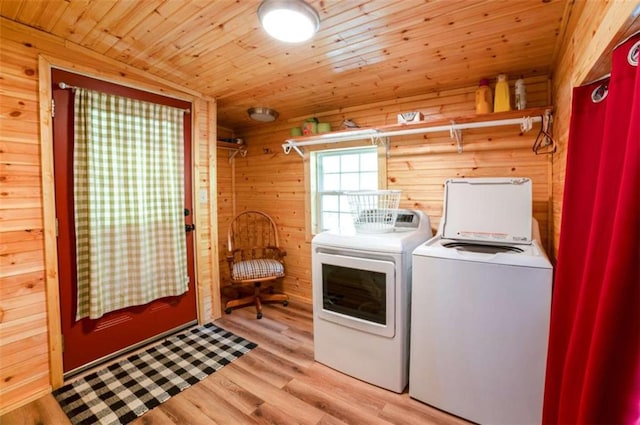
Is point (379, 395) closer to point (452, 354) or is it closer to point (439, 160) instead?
point (452, 354)

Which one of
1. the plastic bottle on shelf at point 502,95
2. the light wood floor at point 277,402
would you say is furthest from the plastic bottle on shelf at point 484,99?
the light wood floor at point 277,402

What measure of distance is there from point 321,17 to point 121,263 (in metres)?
Answer: 2.13

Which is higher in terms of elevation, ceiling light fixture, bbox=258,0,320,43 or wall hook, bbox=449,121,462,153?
ceiling light fixture, bbox=258,0,320,43

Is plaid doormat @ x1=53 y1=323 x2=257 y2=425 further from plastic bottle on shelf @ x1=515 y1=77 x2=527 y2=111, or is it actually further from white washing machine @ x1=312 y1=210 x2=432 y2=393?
plastic bottle on shelf @ x1=515 y1=77 x2=527 y2=111

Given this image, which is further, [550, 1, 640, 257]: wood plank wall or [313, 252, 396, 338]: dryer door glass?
[313, 252, 396, 338]: dryer door glass

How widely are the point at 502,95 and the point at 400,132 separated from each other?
738 mm

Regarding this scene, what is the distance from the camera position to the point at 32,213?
A: 5.97 ft

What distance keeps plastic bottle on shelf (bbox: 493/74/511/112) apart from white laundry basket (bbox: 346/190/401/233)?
897mm

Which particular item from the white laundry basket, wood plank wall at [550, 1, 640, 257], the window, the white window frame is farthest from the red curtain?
the white window frame

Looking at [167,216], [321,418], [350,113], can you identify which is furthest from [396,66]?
[321,418]

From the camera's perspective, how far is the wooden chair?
3.05m

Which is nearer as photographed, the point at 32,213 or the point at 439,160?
the point at 32,213

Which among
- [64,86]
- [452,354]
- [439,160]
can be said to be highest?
[64,86]

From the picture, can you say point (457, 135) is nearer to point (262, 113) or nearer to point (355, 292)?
point (355, 292)
